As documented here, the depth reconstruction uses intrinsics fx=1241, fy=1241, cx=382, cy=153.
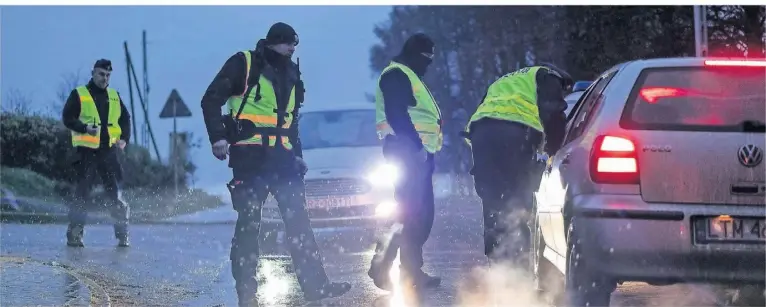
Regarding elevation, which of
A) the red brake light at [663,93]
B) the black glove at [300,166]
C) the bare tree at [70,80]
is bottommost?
the black glove at [300,166]

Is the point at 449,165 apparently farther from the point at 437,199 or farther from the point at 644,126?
the point at 644,126

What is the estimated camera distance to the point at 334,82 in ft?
316

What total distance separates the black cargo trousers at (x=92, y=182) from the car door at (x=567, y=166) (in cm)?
533

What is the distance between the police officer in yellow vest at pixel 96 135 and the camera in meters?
11.3

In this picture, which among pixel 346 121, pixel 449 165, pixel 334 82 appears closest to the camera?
pixel 346 121

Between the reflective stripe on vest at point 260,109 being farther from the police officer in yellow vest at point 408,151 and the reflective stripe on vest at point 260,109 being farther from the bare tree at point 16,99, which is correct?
the bare tree at point 16,99

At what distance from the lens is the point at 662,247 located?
5598mm

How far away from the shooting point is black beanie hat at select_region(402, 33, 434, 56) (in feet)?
27.0

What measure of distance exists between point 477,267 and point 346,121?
15.0ft

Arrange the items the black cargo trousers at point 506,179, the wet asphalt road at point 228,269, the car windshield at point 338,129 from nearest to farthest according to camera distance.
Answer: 1. the black cargo trousers at point 506,179
2. the wet asphalt road at point 228,269
3. the car windshield at point 338,129

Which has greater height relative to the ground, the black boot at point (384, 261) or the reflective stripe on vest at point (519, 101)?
the reflective stripe on vest at point (519, 101)

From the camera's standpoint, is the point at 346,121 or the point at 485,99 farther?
the point at 346,121

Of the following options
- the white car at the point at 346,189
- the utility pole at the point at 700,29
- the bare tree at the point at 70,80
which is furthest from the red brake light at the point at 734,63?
the bare tree at the point at 70,80
